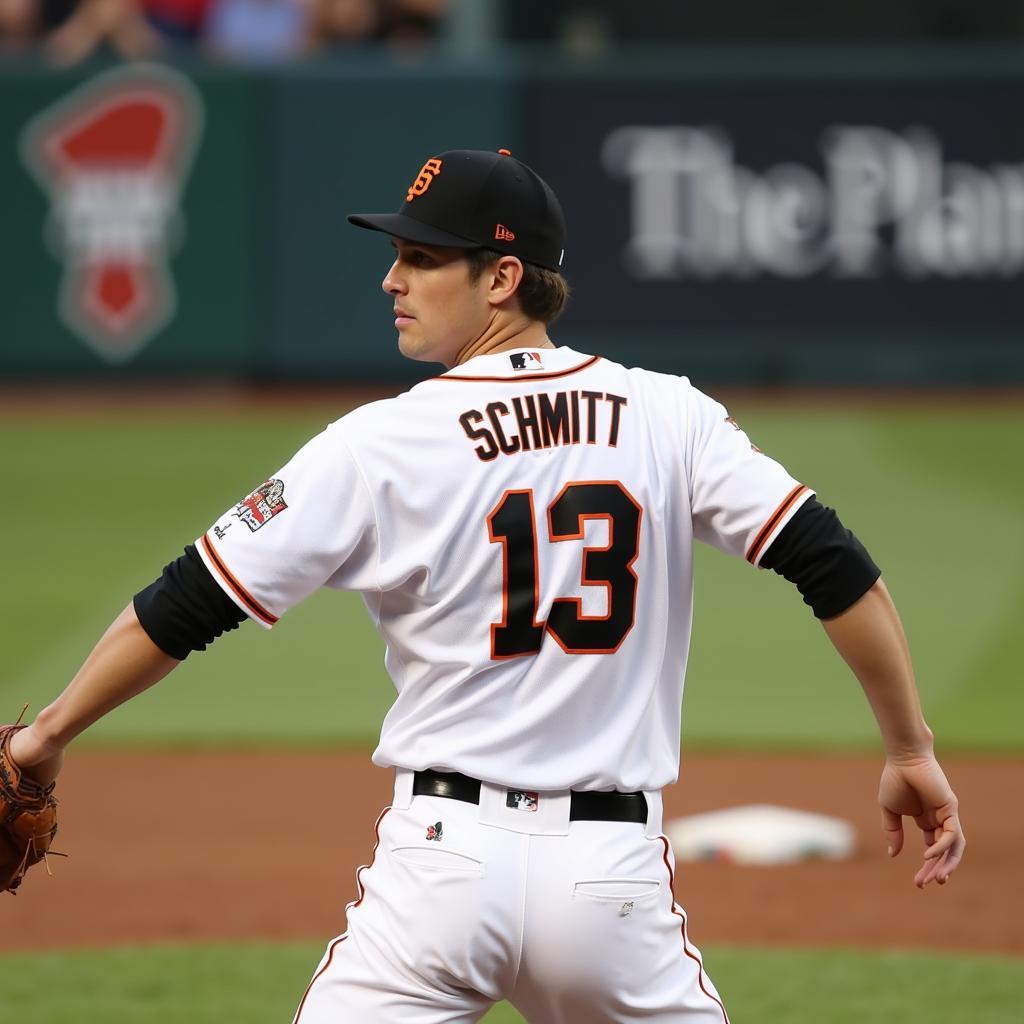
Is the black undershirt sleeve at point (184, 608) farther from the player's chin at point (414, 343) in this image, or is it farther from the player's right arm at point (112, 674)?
the player's chin at point (414, 343)

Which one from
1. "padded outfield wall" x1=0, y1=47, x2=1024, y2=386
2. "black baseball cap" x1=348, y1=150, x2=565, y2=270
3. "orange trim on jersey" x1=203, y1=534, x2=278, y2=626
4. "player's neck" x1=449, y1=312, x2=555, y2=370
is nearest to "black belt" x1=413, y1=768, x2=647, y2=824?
"orange trim on jersey" x1=203, y1=534, x2=278, y2=626

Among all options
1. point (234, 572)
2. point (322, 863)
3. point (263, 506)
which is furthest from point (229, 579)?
point (322, 863)

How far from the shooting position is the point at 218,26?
16.2 meters

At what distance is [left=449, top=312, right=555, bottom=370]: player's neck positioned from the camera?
10.1 ft

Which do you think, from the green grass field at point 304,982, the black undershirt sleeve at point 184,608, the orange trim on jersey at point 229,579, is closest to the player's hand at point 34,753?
the black undershirt sleeve at point 184,608

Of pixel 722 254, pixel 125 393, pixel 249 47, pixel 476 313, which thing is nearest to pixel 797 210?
pixel 722 254

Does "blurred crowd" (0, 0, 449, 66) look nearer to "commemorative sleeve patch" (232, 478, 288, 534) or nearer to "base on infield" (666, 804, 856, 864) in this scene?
"base on infield" (666, 804, 856, 864)

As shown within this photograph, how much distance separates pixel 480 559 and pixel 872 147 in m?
12.8

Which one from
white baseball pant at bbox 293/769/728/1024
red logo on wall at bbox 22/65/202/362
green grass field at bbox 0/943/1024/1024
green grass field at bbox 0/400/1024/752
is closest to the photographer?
white baseball pant at bbox 293/769/728/1024

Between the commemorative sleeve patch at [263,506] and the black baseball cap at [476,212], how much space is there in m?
0.43

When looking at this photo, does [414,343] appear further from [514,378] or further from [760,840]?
[760,840]

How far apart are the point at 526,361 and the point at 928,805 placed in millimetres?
939

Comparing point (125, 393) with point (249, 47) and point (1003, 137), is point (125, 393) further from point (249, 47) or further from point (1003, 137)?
point (1003, 137)

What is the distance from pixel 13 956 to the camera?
18.5 feet
